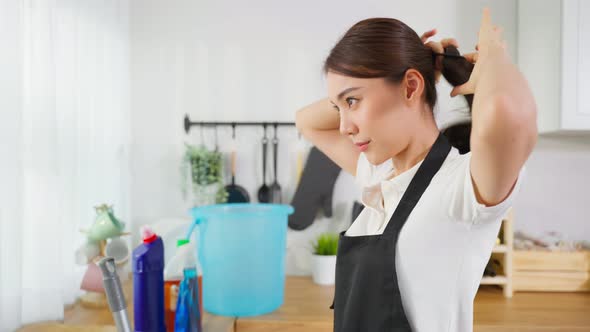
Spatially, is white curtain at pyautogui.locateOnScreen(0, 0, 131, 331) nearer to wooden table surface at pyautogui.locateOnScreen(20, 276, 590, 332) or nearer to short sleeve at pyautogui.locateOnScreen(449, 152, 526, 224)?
wooden table surface at pyautogui.locateOnScreen(20, 276, 590, 332)

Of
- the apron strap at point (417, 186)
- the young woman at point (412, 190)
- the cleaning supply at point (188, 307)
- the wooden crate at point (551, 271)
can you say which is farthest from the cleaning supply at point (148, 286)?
the wooden crate at point (551, 271)

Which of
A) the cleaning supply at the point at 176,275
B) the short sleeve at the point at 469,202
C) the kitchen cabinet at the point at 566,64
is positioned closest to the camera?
the short sleeve at the point at 469,202

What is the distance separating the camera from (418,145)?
695 millimetres

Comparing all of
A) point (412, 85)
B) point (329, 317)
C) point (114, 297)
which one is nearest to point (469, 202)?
point (412, 85)

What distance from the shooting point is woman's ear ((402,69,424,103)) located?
2.11 ft

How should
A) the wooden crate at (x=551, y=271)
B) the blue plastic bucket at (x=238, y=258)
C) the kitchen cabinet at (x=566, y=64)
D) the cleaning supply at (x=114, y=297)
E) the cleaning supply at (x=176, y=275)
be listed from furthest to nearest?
the wooden crate at (x=551, y=271), the kitchen cabinet at (x=566, y=64), the blue plastic bucket at (x=238, y=258), the cleaning supply at (x=176, y=275), the cleaning supply at (x=114, y=297)

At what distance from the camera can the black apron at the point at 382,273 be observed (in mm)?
643

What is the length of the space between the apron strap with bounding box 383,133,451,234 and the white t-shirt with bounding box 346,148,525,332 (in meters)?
0.01

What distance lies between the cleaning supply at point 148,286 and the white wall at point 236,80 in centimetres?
69

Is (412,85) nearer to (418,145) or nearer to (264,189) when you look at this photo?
(418,145)

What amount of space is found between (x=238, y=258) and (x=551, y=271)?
1.06 m

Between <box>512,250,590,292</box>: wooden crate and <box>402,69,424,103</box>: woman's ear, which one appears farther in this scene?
<box>512,250,590,292</box>: wooden crate

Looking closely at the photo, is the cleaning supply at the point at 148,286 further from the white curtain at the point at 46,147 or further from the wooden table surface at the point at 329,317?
the white curtain at the point at 46,147

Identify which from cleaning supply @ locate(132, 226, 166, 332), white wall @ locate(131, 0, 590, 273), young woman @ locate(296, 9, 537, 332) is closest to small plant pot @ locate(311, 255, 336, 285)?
white wall @ locate(131, 0, 590, 273)
